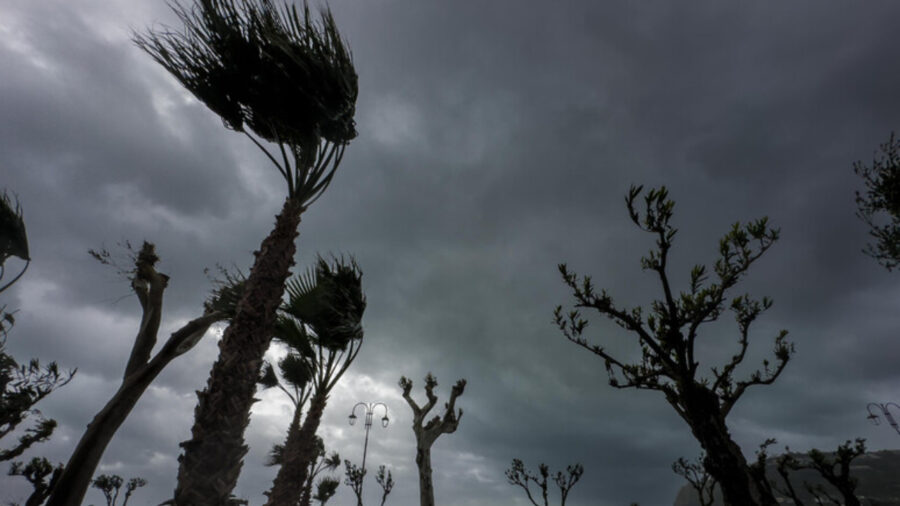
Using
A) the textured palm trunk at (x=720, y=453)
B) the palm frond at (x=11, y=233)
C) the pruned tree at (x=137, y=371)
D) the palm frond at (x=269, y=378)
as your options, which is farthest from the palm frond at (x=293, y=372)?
the textured palm trunk at (x=720, y=453)

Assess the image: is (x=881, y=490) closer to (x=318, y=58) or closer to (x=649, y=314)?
(x=649, y=314)

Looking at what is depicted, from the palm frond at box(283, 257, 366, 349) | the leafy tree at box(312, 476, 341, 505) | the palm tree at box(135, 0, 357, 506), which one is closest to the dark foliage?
the palm tree at box(135, 0, 357, 506)

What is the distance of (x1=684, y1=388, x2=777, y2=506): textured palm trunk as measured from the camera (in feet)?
21.3

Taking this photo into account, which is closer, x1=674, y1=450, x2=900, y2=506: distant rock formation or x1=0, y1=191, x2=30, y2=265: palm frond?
x1=0, y1=191, x2=30, y2=265: palm frond

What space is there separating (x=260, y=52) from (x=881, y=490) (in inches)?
7881

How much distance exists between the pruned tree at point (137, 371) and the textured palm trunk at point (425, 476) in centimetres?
1195

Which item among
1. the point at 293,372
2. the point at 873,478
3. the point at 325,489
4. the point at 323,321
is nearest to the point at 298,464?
the point at 323,321

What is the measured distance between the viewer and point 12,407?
1325 cm

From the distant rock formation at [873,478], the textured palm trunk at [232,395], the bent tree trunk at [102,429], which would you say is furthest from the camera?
the distant rock formation at [873,478]

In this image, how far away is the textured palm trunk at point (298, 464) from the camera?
6.91 meters

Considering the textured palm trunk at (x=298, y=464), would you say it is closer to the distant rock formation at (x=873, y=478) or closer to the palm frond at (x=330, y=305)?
the palm frond at (x=330, y=305)

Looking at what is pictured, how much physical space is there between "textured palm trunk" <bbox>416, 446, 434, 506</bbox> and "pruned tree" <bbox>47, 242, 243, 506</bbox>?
471 inches

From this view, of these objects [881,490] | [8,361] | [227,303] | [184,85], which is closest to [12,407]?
[8,361]

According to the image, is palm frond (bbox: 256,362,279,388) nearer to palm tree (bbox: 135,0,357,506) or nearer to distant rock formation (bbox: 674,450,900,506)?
palm tree (bbox: 135,0,357,506)
